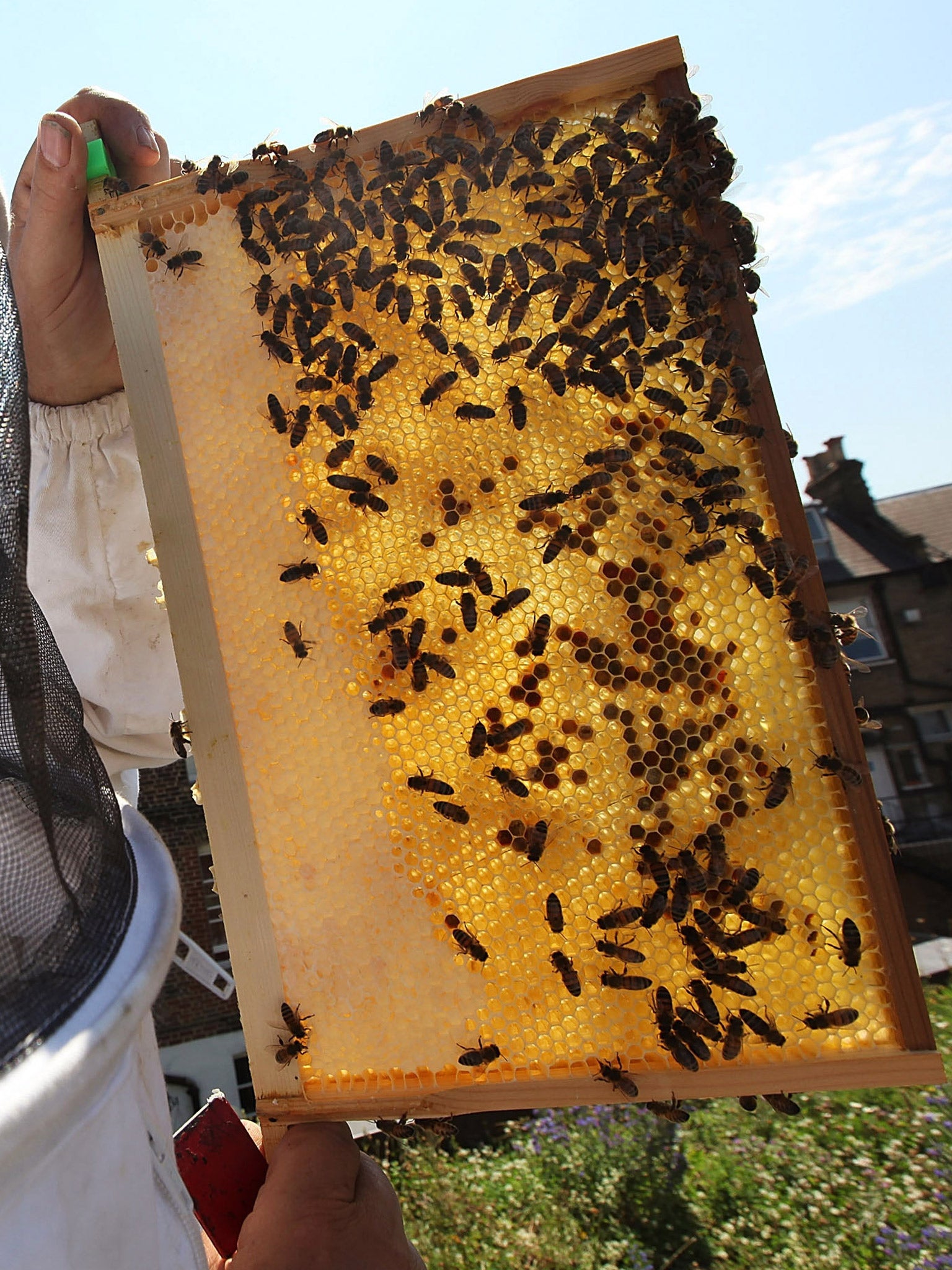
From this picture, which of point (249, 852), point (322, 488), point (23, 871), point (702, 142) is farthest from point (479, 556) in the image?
point (23, 871)

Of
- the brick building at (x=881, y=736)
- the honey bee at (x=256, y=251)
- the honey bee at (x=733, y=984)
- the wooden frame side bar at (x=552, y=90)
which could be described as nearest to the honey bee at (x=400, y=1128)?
the honey bee at (x=733, y=984)

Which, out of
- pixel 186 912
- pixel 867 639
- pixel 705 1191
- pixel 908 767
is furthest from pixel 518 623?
pixel 908 767

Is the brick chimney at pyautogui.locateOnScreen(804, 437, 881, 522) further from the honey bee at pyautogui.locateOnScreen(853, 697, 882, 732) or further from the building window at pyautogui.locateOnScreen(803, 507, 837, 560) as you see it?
the honey bee at pyautogui.locateOnScreen(853, 697, 882, 732)

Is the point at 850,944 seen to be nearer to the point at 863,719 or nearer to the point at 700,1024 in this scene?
the point at 700,1024

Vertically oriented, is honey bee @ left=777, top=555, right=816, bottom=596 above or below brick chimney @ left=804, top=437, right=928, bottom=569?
below

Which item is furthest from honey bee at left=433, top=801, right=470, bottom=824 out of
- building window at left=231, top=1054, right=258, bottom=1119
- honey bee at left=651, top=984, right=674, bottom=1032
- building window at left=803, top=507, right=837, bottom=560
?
building window at left=803, top=507, right=837, bottom=560

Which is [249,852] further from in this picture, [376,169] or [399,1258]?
[376,169]

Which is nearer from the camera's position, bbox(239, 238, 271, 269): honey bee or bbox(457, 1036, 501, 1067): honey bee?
bbox(457, 1036, 501, 1067): honey bee
